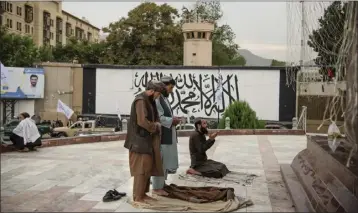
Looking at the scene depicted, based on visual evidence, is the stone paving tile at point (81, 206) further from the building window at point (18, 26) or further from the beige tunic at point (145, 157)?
the building window at point (18, 26)

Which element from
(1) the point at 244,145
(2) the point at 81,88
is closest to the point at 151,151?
(1) the point at 244,145

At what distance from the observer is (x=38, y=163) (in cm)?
761

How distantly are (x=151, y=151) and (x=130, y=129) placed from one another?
1.10 feet

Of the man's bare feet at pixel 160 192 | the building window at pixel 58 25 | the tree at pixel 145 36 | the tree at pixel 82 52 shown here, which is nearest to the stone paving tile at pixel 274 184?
the man's bare feet at pixel 160 192

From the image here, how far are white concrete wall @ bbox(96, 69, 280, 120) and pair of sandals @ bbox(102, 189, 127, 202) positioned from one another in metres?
18.6

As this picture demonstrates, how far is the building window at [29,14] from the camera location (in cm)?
4209

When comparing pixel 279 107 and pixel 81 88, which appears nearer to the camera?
pixel 279 107

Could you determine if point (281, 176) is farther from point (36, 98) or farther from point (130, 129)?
point (36, 98)

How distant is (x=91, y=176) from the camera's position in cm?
657

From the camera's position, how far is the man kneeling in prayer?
248 inches

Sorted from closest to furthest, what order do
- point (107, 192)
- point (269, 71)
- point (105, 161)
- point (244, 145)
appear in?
1. point (107, 192)
2. point (105, 161)
3. point (244, 145)
4. point (269, 71)

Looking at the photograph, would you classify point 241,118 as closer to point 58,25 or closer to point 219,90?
point 219,90

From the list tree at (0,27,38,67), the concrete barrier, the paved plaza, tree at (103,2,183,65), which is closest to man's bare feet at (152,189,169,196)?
the paved plaza

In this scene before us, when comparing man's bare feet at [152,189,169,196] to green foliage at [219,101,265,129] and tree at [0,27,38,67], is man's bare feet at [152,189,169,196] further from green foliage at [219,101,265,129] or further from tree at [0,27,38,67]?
tree at [0,27,38,67]
